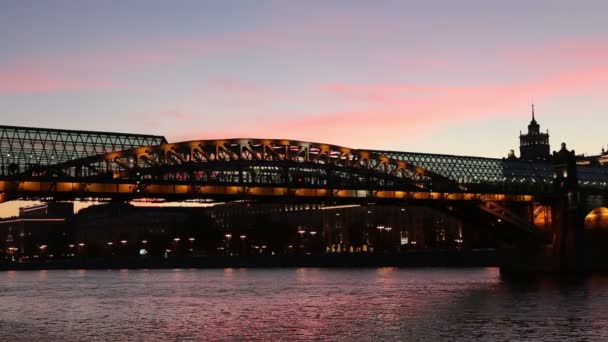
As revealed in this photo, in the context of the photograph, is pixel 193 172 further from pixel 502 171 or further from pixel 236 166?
pixel 502 171

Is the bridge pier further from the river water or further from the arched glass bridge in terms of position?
the river water

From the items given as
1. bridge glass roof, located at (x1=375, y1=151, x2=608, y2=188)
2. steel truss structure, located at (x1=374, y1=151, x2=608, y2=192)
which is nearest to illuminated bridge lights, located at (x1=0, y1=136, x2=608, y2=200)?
steel truss structure, located at (x1=374, y1=151, x2=608, y2=192)

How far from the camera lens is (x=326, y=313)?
Answer: 62.5 metres

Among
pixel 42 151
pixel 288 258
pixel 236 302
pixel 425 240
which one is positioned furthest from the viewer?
pixel 425 240

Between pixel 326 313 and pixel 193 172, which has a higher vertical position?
pixel 193 172

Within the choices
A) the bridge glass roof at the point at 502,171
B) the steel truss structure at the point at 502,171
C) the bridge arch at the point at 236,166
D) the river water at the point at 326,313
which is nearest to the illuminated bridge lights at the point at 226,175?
the bridge arch at the point at 236,166

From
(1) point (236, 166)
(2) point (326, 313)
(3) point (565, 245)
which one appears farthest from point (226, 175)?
(2) point (326, 313)

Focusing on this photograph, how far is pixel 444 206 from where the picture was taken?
112188 millimetres

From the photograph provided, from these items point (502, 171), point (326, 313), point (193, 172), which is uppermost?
point (502, 171)

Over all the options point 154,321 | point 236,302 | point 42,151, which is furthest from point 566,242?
point 154,321

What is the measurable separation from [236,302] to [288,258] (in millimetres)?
107003

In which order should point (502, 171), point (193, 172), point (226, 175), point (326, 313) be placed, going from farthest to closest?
point (502, 171) < point (226, 175) < point (193, 172) < point (326, 313)

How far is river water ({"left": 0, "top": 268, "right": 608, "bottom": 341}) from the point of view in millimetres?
49781

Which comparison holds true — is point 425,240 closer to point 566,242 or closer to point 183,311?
point 566,242
